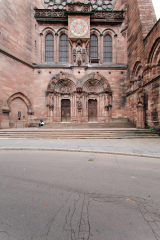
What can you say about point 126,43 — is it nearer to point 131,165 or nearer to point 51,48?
point 51,48

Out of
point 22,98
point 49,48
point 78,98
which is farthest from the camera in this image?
point 49,48

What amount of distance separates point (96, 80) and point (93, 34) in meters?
7.07

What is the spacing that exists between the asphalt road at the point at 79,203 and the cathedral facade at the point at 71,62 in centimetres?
1369

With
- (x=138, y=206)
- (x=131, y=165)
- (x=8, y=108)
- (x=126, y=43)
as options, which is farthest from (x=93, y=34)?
(x=138, y=206)

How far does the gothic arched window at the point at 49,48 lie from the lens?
18.8m

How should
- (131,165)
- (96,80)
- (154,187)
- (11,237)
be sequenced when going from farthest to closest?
(96,80) → (131,165) → (154,187) → (11,237)

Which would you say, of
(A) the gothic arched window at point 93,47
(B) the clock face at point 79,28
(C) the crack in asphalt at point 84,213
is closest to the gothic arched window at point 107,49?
(A) the gothic arched window at point 93,47

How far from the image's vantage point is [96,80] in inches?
711

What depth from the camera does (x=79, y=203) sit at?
216 centimetres

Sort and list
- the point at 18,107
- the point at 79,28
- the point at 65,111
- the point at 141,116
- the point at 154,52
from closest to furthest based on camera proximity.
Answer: the point at 154,52, the point at 141,116, the point at 18,107, the point at 79,28, the point at 65,111

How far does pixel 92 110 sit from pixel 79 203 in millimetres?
16709

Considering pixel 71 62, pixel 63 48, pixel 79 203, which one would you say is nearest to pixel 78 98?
pixel 71 62

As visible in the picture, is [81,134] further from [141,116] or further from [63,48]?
[63,48]

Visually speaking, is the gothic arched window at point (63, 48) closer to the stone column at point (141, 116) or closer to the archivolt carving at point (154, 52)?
the archivolt carving at point (154, 52)
